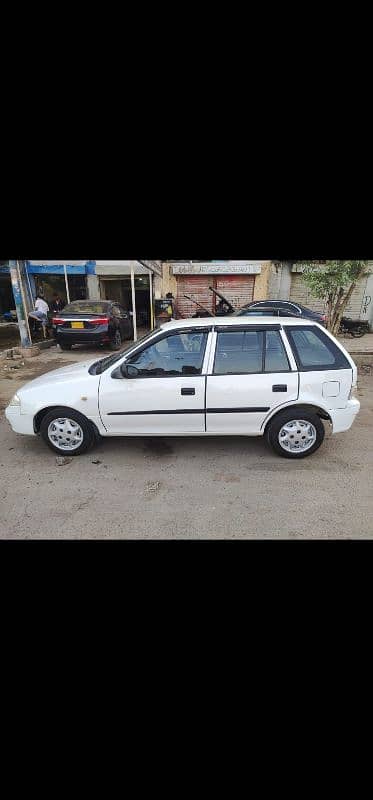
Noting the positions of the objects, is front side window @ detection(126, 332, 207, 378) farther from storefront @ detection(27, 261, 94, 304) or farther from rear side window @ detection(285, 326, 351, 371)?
storefront @ detection(27, 261, 94, 304)

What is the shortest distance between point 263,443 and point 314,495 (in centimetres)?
119

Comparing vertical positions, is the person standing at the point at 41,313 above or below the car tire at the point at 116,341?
above

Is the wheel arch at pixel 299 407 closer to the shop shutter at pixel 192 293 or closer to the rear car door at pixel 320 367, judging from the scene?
the rear car door at pixel 320 367

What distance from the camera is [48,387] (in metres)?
3.88

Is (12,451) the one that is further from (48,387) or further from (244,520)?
(244,520)

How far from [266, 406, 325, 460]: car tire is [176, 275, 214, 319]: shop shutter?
11.2 m

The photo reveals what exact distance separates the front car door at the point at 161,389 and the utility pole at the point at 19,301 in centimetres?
656

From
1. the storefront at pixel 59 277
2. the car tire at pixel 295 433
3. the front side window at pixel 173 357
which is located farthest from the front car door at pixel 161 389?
the storefront at pixel 59 277

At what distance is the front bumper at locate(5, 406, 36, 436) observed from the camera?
12.8ft

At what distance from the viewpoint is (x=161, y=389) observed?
12.2 ft

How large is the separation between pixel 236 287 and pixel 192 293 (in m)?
1.82

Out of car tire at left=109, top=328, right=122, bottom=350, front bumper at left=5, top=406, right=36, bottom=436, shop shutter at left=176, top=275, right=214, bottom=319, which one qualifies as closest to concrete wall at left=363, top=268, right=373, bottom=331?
shop shutter at left=176, top=275, right=214, bottom=319

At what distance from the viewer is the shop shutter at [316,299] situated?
14211mm
